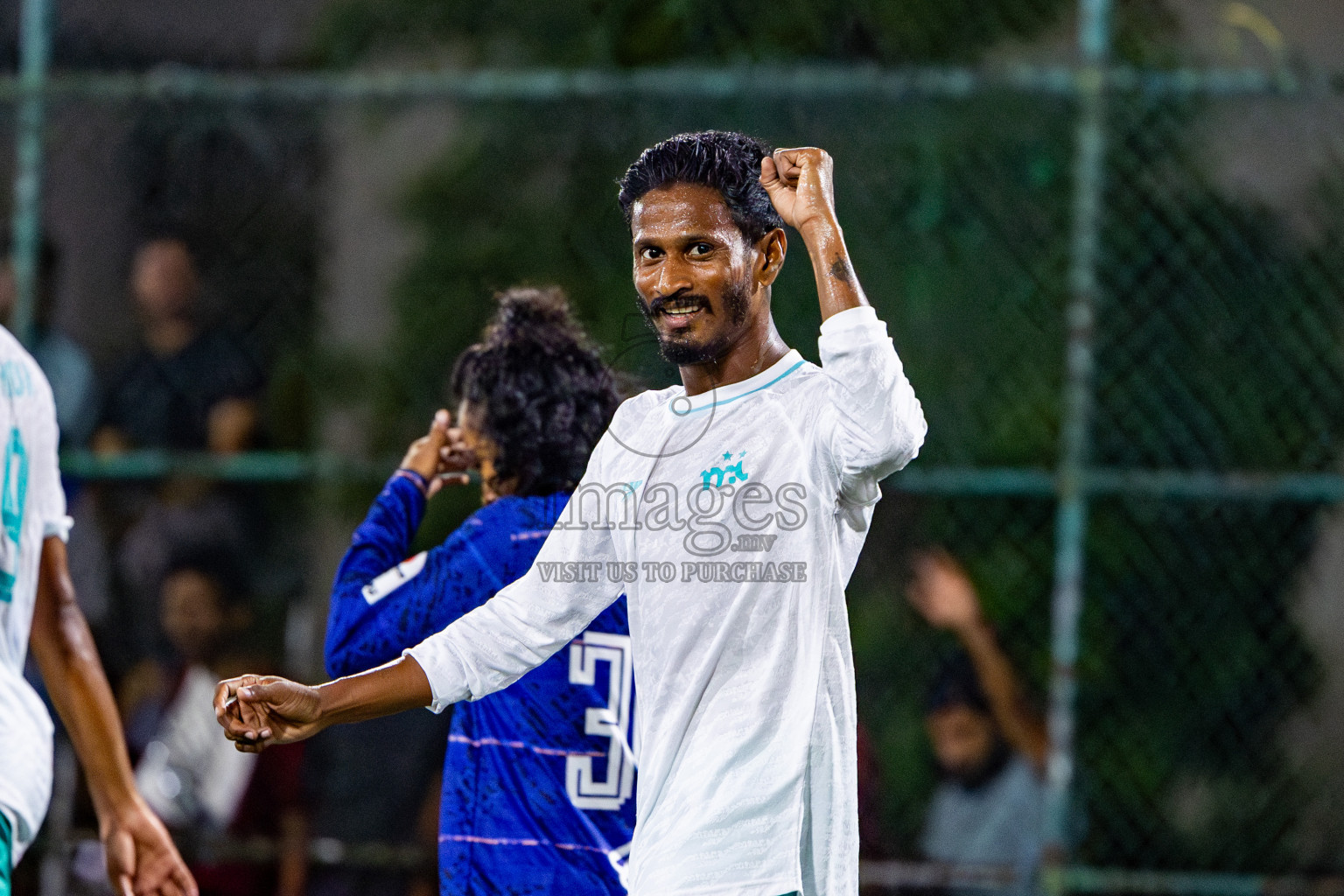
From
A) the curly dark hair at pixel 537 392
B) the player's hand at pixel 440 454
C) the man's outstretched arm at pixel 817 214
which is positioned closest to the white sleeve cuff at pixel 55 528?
the player's hand at pixel 440 454

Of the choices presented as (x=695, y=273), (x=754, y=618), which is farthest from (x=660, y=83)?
(x=754, y=618)

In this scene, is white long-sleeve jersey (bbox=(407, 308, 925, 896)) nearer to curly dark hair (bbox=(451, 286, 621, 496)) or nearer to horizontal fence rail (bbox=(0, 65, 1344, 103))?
curly dark hair (bbox=(451, 286, 621, 496))

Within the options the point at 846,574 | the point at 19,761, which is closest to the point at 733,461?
the point at 846,574

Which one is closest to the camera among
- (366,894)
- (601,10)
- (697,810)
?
(697,810)

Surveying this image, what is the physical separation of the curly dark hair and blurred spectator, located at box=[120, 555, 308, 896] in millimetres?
2179

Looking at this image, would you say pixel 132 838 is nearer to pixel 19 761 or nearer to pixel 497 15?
pixel 19 761

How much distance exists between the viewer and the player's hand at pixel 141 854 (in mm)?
3203

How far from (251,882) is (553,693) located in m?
2.44

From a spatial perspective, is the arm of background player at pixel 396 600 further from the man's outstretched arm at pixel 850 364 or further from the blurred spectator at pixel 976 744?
the blurred spectator at pixel 976 744

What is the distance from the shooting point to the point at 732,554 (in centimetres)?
224

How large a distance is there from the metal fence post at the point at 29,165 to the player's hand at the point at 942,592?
3.01 meters

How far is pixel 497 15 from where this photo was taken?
5.46 meters

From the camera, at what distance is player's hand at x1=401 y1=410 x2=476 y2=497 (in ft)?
10.5

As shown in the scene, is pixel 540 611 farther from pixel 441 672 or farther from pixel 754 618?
pixel 754 618
